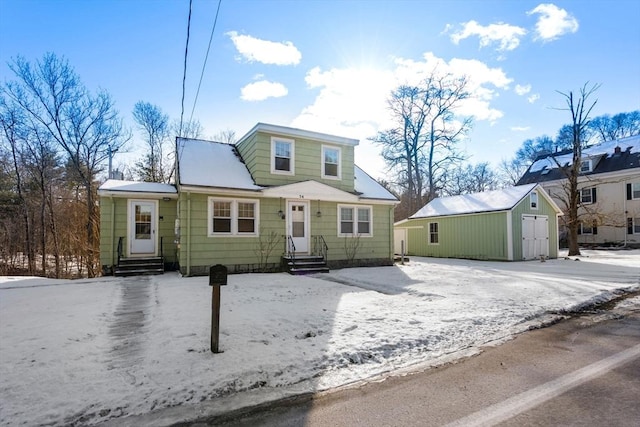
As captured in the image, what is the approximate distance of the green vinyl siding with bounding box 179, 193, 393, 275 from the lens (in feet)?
36.1

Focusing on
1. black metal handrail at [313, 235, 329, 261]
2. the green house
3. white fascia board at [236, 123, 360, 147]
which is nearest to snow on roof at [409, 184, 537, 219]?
the green house

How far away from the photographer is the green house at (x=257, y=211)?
11.3 meters

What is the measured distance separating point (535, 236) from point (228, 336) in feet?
58.9

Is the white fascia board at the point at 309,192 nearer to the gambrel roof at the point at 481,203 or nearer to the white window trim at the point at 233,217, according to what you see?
the white window trim at the point at 233,217

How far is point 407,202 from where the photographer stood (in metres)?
31.6

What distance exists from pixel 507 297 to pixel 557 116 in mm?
18611

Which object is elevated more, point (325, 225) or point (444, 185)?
point (444, 185)

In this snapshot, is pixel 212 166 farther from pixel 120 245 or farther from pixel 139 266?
pixel 139 266

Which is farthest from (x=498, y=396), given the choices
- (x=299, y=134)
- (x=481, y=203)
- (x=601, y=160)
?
(x=601, y=160)

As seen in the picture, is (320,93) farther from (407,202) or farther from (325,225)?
(407,202)

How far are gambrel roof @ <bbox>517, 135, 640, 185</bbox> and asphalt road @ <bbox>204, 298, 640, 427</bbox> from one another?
2575 cm

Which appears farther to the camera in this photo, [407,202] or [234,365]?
[407,202]

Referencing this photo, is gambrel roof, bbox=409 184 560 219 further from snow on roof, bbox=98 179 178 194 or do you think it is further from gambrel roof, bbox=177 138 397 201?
snow on roof, bbox=98 179 178 194

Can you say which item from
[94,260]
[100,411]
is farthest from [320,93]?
[94,260]
